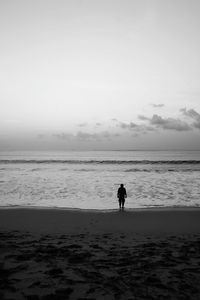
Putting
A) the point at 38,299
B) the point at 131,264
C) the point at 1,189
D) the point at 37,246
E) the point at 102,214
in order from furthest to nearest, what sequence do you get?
the point at 1,189
the point at 102,214
the point at 37,246
the point at 131,264
the point at 38,299

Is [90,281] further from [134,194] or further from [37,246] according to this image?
[134,194]

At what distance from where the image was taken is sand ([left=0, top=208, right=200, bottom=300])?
15.3 ft

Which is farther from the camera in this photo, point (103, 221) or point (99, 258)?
point (103, 221)

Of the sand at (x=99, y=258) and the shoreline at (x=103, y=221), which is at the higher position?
the sand at (x=99, y=258)

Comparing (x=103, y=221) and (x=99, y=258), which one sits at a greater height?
(x=99, y=258)

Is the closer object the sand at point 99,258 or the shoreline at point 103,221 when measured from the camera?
the sand at point 99,258

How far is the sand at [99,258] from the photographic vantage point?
467cm

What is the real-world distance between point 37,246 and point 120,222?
449 cm

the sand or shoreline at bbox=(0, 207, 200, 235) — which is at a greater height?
the sand

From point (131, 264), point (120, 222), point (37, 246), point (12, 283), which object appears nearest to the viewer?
point (12, 283)

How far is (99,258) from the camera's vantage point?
Result: 6.29 metres

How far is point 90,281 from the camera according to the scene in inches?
197

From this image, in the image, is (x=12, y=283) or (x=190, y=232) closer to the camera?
(x=12, y=283)

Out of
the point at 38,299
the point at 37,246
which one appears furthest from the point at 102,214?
the point at 38,299
